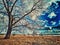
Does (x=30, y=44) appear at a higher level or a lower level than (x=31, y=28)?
lower

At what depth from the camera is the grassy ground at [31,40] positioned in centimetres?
195

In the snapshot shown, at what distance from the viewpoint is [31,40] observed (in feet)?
6.43

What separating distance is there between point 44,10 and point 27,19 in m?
0.23

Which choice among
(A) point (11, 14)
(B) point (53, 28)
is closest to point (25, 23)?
(A) point (11, 14)

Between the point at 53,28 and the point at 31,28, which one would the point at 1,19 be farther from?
the point at 53,28

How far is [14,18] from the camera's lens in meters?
1.98

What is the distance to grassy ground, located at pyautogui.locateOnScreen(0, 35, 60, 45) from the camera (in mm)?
1951

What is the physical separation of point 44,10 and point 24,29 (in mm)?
326

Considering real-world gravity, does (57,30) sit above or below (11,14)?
below

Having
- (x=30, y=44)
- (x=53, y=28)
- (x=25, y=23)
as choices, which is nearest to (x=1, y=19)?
(x=25, y=23)

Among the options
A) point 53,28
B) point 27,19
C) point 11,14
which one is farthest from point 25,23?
point 53,28

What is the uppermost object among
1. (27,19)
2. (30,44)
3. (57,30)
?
(27,19)

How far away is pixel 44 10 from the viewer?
1995mm

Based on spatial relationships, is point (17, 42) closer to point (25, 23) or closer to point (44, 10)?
point (25, 23)
